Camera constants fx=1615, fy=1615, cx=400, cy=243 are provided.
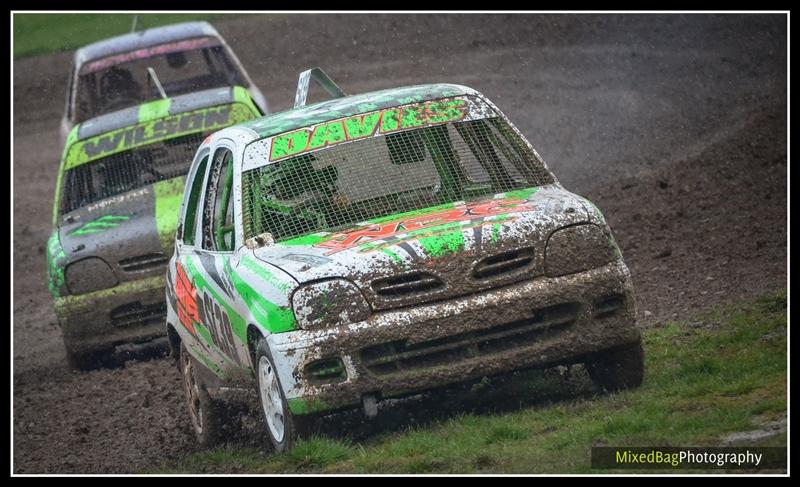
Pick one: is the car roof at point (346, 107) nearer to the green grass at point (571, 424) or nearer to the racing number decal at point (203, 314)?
the racing number decal at point (203, 314)

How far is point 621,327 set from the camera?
7.55 m

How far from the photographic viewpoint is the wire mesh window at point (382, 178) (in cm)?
798

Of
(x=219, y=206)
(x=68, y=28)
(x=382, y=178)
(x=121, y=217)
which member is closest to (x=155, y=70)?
(x=121, y=217)

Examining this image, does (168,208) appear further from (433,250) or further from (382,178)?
(433,250)

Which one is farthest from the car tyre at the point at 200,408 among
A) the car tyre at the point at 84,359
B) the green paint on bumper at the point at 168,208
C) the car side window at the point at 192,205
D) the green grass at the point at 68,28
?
the green grass at the point at 68,28

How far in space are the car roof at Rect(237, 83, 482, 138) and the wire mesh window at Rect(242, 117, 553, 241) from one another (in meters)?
0.23

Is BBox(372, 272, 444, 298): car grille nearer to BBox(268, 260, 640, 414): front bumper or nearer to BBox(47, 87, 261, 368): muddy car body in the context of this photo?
BBox(268, 260, 640, 414): front bumper

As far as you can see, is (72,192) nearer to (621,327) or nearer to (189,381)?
(189,381)

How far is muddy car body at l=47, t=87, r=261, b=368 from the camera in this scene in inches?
476

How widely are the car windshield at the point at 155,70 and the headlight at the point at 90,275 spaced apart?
431cm

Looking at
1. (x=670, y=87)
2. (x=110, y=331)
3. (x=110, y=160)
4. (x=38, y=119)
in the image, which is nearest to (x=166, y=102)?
(x=110, y=160)

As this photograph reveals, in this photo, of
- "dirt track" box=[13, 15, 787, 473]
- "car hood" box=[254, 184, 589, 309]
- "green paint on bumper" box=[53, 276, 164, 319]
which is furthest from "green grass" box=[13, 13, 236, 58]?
"car hood" box=[254, 184, 589, 309]
